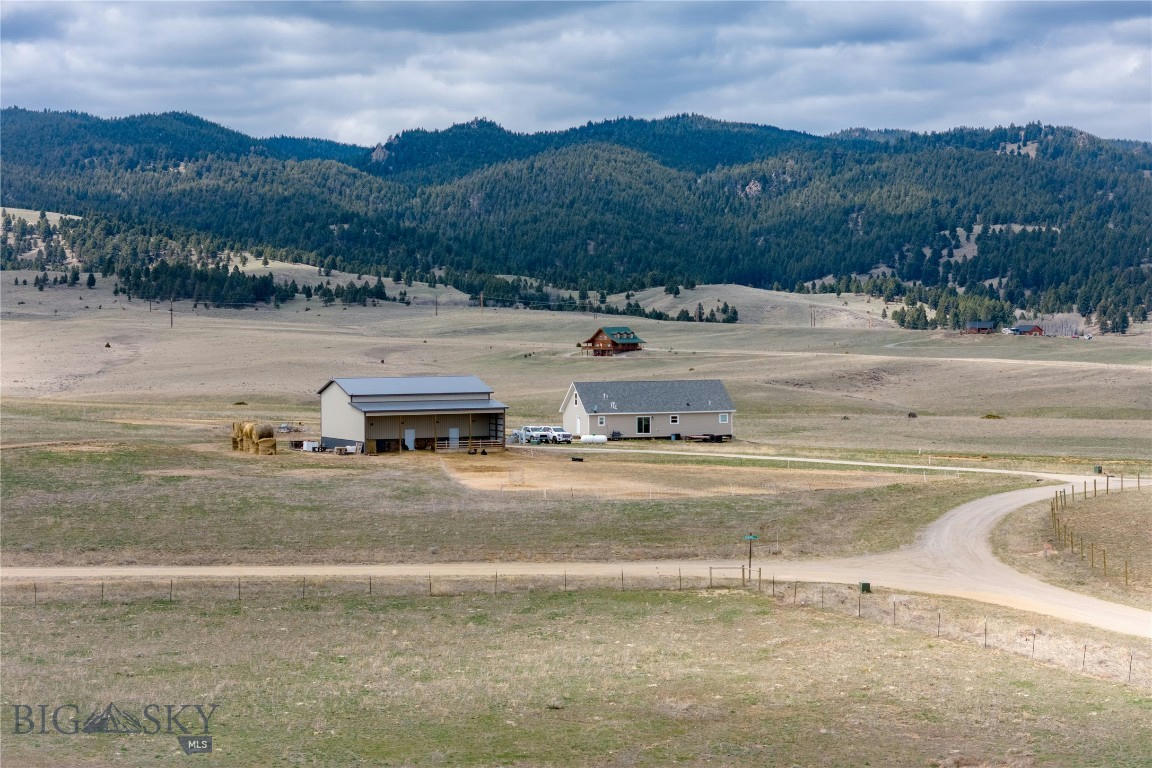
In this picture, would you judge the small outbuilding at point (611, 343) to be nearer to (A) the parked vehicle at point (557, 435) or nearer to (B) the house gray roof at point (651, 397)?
(B) the house gray roof at point (651, 397)

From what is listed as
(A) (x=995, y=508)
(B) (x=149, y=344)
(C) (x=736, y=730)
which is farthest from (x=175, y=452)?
(B) (x=149, y=344)

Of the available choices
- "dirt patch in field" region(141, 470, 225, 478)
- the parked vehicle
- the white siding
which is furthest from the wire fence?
the white siding

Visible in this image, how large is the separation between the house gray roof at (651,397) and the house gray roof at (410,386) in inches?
370

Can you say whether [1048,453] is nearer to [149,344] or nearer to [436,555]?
[436,555]

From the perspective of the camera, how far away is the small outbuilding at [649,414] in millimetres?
91250

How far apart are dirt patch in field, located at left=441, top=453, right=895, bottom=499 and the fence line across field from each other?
16060mm

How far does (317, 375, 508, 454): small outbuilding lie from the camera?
79625 mm

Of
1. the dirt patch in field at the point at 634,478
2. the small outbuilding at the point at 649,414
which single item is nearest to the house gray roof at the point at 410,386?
the dirt patch in field at the point at 634,478

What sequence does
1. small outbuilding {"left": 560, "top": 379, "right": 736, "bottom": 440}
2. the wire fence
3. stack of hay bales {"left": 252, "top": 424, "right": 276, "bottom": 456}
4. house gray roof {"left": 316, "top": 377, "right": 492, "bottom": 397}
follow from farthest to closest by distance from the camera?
small outbuilding {"left": 560, "top": 379, "right": 736, "bottom": 440} < house gray roof {"left": 316, "top": 377, "right": 492, "bottom": 397} < stack of hay bales {"left": 252, "top": 424, "right": 276, "bottom": 456} < the wire fence

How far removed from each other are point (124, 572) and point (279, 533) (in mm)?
7299

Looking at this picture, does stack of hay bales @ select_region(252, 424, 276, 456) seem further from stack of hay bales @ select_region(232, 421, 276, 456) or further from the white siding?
the white siding

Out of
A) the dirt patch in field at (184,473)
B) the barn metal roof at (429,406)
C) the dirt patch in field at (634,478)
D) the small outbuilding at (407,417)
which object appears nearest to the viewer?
the dirt patch in field at (634,478)

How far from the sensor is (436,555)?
49.0 metres

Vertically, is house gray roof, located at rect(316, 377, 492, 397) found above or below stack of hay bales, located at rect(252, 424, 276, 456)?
Result: above
